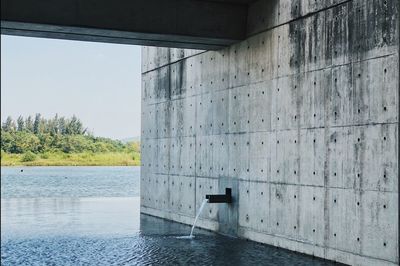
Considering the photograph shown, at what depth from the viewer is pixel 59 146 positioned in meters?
91.7

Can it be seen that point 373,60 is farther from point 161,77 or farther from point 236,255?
point 161,77

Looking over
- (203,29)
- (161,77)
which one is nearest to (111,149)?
(161,77)

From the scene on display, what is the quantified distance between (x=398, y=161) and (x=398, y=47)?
1.90m

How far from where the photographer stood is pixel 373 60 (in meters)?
11.9

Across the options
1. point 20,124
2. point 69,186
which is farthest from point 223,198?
point 20,124

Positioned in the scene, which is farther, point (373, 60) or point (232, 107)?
point (232, 107)

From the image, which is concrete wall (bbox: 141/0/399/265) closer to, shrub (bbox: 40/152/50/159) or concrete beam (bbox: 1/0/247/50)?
concrete beam (bbox: 1/0/247/50)

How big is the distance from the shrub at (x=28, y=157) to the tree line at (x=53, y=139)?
2.47 ft

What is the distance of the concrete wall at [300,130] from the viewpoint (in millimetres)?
11727

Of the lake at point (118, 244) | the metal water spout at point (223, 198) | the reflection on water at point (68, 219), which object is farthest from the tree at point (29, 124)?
the metal water spout at point (223, 198)

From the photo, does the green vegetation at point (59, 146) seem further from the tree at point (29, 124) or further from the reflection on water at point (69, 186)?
the reflection on water at point (69, 186)

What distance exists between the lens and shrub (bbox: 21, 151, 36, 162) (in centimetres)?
9517

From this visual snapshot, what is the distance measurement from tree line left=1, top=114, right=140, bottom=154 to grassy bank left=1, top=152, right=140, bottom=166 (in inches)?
48.8

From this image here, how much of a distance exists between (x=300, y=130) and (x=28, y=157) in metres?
86.2
